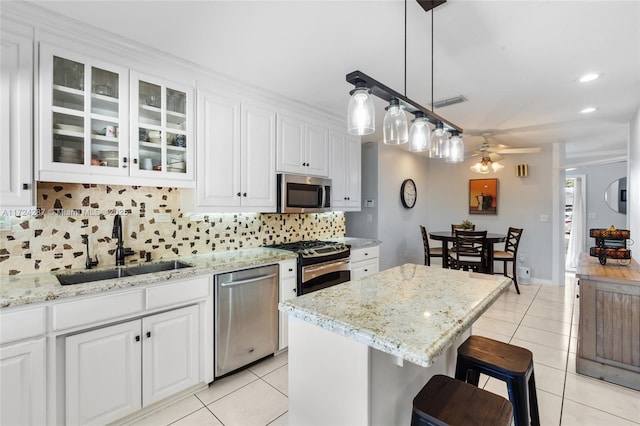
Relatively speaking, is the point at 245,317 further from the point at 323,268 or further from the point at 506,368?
the point at 506,368

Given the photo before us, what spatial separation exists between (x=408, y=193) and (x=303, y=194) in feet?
10.2

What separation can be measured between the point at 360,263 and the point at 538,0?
8.93ft

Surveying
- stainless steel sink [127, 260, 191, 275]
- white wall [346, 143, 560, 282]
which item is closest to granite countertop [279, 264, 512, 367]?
stainless steel sink [127, 260, 191, 275]

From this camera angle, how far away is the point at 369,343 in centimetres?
105

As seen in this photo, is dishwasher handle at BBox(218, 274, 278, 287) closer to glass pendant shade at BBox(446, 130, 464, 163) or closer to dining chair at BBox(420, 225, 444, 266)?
glass pendant shade at BBox(446, 130, 464, 163)

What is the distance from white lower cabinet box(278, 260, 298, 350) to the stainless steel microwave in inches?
23.5

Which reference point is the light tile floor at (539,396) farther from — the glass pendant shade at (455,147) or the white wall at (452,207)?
the white wall at (452,207)

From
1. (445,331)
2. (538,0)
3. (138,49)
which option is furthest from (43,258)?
(538,0)

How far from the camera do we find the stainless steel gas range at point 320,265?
9.40 ft

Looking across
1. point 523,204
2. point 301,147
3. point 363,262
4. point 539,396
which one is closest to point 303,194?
point 301,147

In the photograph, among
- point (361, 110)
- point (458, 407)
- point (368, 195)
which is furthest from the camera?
point (368, 195)

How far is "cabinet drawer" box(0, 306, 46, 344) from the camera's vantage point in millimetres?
1466

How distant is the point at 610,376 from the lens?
7.79 feet

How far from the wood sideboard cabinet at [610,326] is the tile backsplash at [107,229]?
9.77 feet
